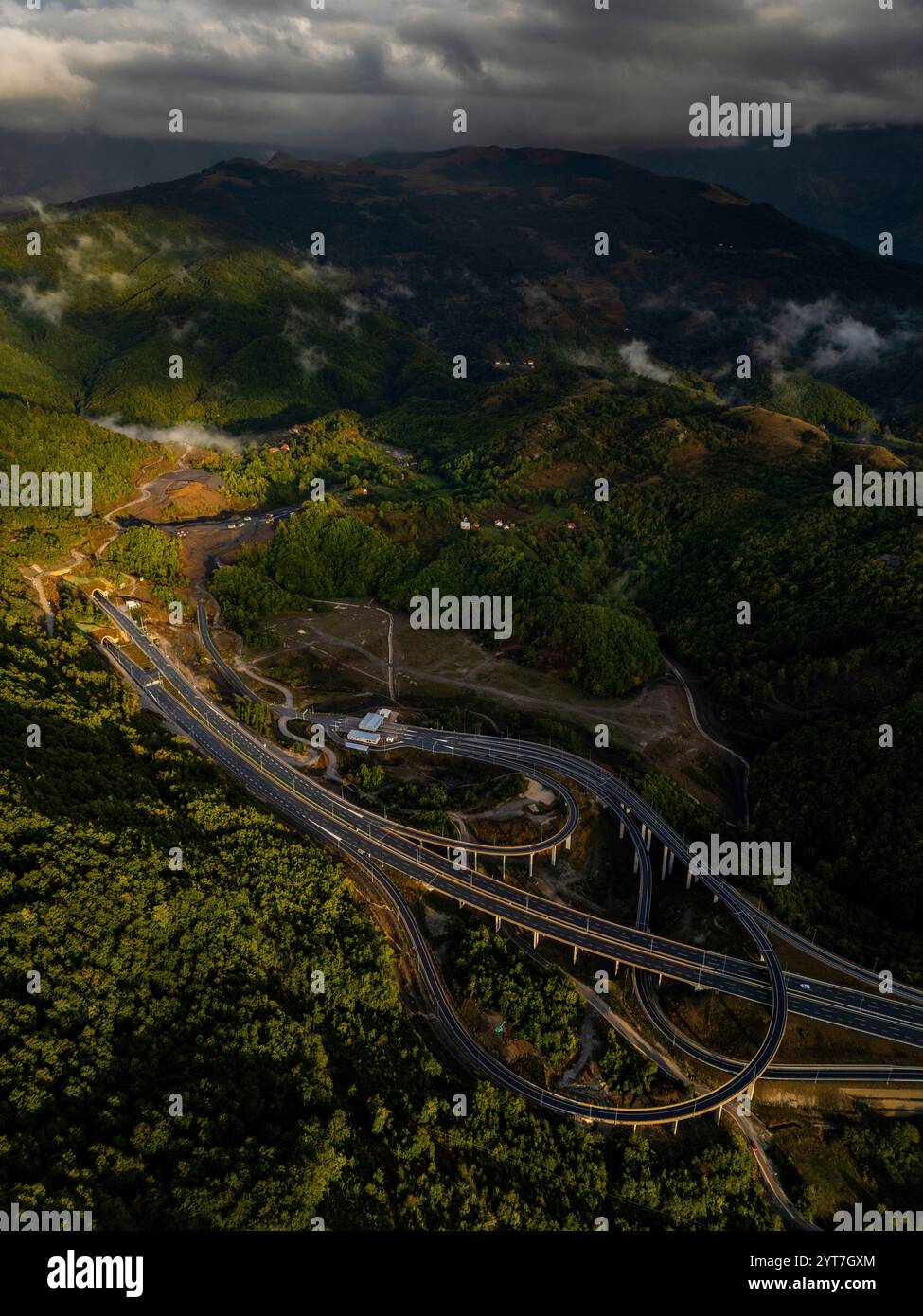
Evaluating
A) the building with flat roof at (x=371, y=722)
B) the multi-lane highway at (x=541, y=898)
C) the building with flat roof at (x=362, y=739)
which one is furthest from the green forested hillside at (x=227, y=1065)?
the building with flat roof at (x=371, y=722)

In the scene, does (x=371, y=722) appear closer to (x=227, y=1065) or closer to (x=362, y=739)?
(x=362, y=739)

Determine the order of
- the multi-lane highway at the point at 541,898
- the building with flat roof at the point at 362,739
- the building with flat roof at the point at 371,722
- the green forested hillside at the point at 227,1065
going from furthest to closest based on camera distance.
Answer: the building with flat roof at the point at 371,722, the building with flat roof at the point at 362,739, the multi-lane highway at the point at 541,898, the green forested hillside at the point at 227,1065

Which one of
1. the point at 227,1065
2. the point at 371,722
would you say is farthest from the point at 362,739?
the point at 227,1065

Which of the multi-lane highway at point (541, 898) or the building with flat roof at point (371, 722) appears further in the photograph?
the building with flat roof at point (371, 722)

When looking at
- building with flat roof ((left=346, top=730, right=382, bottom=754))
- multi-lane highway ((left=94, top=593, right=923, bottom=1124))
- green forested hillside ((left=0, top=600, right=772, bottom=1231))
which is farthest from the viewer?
building with flat roof ((left=346, top=730, right=382, bottom=754))

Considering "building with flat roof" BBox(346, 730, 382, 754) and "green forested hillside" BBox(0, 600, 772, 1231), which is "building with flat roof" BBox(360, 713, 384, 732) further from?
"green forested hillside" BBox(0, 600, 772, 1231)

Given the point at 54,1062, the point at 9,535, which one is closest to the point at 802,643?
the point at 54,1062

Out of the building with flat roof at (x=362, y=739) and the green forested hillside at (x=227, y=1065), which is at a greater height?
the building with flat roof at (x=362, y=739)

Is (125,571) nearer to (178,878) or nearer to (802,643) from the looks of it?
(178,878)

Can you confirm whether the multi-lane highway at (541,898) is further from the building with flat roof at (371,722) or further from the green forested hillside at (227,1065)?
the green forested hillside at (227,1065)

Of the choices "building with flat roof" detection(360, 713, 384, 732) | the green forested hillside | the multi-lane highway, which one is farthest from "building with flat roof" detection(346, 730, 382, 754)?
the green forested hillside
